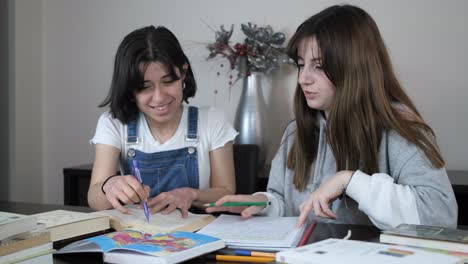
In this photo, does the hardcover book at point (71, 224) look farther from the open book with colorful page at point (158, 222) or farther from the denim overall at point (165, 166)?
the denim overall at point (165, 166)

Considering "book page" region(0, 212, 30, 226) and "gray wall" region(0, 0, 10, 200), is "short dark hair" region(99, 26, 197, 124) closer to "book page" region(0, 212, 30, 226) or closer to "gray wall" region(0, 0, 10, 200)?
"book page" region(0, 212, 30, 226)

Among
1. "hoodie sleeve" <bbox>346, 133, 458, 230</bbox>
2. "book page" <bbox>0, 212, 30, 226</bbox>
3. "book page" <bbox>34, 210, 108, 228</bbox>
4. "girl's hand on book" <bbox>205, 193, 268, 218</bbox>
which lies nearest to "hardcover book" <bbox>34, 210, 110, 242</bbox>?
"book page" <bbox>34, 210, 108, 228</bbox>

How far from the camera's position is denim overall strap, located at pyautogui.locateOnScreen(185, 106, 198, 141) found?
4.95ft

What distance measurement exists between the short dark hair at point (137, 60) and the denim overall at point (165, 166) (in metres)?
0.14

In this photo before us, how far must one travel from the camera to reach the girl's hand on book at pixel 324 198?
0.95 m

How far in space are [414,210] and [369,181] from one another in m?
0.10

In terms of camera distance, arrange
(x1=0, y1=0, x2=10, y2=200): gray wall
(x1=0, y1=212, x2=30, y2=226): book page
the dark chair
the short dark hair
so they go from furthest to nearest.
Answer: (x1=0, y1=0, x2=10, y2=200): gray wall
the dark chair
the short dark hair
(x1=0, y1=212, x2=30, y2=226): book page

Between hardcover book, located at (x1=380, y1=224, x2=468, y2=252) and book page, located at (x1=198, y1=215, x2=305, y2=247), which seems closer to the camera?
hardcover book, located at (x1=380, y1=224, x2=468, y2=252)

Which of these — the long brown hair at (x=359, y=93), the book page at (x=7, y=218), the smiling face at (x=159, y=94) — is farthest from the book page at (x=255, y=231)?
the smiling face at (x=159, y=94)

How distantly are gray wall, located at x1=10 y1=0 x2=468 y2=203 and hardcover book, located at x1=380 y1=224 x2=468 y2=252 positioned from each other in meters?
1.39

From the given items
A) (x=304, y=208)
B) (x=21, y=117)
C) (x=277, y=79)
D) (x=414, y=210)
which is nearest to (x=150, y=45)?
(x=304, y=208)

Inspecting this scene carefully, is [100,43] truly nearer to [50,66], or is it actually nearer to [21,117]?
[50,66]

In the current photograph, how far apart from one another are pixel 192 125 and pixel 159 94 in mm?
209

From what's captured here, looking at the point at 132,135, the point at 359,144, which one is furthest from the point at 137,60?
the point at 359,144
